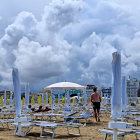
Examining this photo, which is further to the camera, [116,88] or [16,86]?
[16,86]

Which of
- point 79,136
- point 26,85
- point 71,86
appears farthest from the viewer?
point 71,86

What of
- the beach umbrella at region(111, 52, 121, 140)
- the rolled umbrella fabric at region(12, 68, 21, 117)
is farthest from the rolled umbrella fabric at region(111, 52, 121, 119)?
the rolled umbrella fabric at region(12, 68, 21, 117)

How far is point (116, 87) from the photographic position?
4.80 metres

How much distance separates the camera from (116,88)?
15.7 ft

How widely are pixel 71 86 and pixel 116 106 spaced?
38.2 ft

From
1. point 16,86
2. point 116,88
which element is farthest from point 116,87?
point 16,86

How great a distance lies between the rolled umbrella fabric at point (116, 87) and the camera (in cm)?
473

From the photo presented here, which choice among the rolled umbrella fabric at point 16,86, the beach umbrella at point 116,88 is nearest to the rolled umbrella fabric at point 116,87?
the beach umbrella at point 116,88

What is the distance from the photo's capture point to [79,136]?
271 inches

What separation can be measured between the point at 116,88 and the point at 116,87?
19 millimetres

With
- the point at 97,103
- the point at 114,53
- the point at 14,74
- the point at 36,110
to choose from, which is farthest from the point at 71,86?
the point at 114,53

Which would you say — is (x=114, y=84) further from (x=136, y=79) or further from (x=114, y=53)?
(x=136, y=79)

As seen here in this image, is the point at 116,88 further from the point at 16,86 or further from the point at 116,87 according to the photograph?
the point at 16,86

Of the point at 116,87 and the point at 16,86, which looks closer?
the point at 116,87
